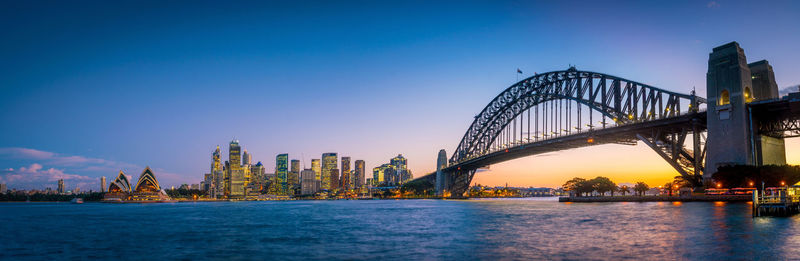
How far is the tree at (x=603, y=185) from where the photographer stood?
105 m

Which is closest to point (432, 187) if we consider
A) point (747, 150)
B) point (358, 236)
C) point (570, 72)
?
point (570, 72)

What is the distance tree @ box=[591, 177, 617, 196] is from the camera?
345 feet

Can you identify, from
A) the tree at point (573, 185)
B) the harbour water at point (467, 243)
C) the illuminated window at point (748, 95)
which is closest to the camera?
the harbour water at point (467, 243)

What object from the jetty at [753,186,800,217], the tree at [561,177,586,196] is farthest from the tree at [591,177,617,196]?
the jetty at [753,186,800,217]

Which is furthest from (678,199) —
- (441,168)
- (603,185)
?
(441,168)

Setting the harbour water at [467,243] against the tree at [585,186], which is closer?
the harbour water at [467,243]

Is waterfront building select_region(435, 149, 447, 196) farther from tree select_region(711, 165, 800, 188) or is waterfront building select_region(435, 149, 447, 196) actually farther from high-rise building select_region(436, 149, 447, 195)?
A: tree select_region(711, 165, 800, 188)

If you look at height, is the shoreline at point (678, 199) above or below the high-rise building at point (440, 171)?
below

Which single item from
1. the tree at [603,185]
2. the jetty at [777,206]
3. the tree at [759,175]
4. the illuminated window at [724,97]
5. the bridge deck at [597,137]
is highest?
the illuminated window at [724,97]

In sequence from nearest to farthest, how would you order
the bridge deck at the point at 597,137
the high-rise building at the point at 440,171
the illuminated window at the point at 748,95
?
the illuminated window at the point at 748,95 → the bridge deck at the point at 597,137 → the high-rise building at the point at 440,171

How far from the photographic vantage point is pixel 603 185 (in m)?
105

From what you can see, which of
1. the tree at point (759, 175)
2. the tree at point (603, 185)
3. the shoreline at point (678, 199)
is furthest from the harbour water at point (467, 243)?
Result: the tree at point (603, 185)

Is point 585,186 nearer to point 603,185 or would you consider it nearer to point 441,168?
point 603,185

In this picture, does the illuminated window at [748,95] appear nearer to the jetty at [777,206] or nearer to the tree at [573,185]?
the jetty at [777,206]
